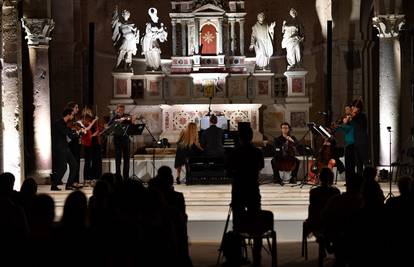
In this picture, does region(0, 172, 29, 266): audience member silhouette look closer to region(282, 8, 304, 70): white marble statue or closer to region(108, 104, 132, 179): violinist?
region(108, 104, 132, 179): violinist

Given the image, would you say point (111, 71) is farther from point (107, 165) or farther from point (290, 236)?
point (290, 236)

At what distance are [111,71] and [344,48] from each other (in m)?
6.95

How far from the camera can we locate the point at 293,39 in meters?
24.0

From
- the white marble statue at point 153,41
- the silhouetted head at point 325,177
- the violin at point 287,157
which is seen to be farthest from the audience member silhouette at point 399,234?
the white marble statue at point 153,41

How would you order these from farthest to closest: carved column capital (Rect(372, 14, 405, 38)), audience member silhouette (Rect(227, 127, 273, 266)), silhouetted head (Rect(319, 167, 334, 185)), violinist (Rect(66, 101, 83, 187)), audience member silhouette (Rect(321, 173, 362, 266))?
1. carved column capital (Rect(372, 14, 405, 38))
2. violinist (Rect(66, 101, 83, 187))
3. audience member silhouette (Rect(227, 127, 273, 266))
4. silhouetted head (Rect(319, 167, 334, 185))
5. audience member silhouette (Rect(321, 173, 362, 266))

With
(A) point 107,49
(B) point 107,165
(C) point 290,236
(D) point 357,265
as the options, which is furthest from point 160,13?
(D) point 357,265

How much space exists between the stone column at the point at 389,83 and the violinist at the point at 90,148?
6.50 m

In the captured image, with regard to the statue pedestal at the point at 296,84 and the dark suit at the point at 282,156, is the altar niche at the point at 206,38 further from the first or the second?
the dark suit at the point at 282,156

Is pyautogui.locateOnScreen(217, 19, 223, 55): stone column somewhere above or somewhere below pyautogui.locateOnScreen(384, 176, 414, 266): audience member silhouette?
above

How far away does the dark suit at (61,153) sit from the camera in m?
17.2

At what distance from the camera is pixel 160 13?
1037 inches

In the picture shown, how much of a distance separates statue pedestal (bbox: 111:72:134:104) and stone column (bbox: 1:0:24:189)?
8.43 m

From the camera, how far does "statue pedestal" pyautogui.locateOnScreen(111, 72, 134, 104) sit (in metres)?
24.2

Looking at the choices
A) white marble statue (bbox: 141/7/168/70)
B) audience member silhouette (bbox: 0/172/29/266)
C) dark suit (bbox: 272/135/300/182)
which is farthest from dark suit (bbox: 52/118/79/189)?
audience member silhouette (bbox: 0/172/29/266)
